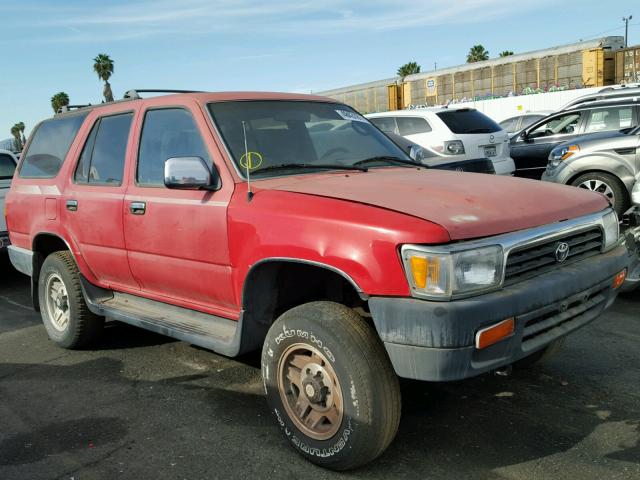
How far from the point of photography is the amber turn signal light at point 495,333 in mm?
2627

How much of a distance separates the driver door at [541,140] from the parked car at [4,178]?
28.1 feet

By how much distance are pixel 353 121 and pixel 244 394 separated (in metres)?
2.03

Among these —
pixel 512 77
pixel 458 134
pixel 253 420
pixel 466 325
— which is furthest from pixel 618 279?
pixel 512 77

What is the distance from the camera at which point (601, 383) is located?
3.98m

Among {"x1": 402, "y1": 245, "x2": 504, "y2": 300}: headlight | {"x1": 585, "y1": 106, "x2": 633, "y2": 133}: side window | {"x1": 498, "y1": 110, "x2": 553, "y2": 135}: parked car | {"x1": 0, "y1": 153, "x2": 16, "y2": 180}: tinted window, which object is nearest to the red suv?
{"x1": 402, "y1": 245, "x2": 504, "y2": 300}: headlight

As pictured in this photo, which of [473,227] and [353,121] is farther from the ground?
[353,121]

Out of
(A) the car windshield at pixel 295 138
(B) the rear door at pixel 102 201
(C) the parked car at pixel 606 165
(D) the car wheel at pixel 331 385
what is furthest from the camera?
(C) the parked car at pixel 606 165

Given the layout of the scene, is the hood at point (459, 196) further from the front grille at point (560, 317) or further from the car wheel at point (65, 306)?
the car wheel at point (65, 306)

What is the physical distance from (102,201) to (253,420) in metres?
1.87

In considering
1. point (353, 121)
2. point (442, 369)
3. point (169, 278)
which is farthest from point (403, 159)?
point (442, 369)

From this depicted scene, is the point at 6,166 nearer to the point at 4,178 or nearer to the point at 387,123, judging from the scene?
the point at 4,178

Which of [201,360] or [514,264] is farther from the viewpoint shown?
[201,360]

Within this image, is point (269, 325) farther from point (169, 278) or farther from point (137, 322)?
point (137, 322)

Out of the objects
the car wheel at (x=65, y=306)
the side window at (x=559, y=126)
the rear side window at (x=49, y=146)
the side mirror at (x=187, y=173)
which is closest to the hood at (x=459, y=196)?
the side mirror at (x=187, y=173)
